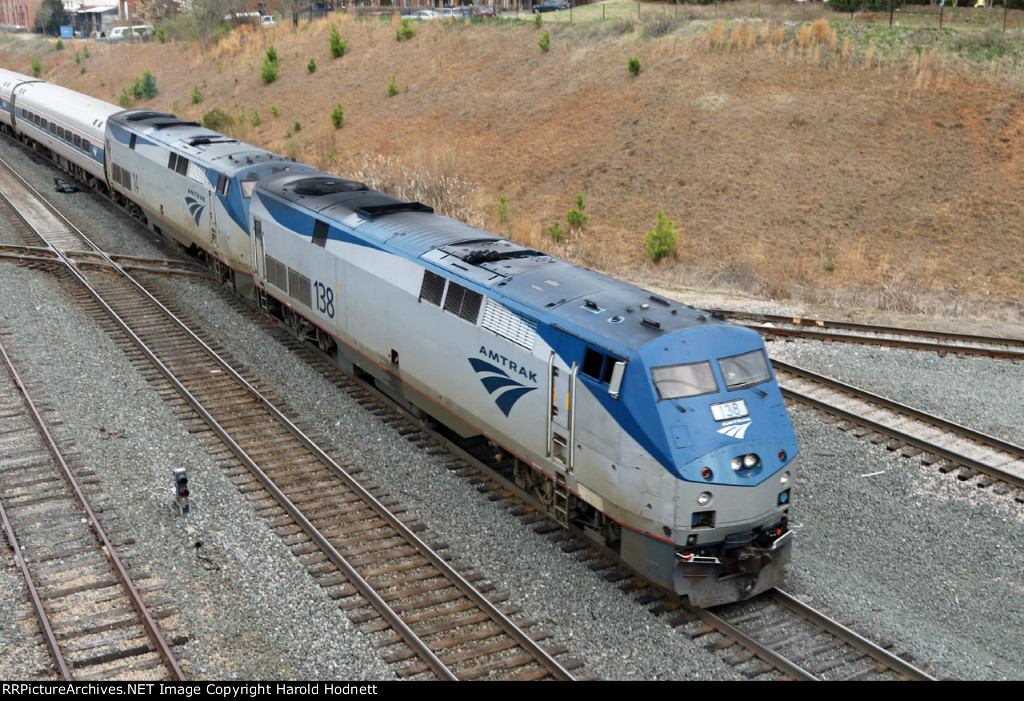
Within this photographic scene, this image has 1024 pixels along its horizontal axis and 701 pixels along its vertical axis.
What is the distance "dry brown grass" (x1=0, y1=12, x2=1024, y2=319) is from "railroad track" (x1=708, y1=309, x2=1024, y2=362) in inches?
127

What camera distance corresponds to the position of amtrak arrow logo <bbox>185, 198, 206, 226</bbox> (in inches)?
934

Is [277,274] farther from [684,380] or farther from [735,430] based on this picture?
[735,430]

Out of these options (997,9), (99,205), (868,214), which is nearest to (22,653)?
(99,205)

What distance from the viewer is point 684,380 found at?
1127cm

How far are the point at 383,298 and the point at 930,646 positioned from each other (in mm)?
9870

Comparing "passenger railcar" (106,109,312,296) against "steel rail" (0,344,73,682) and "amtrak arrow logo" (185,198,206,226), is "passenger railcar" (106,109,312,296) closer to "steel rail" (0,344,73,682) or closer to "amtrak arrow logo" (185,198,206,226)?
"amtrak arrow logo" (185,198,206,226)

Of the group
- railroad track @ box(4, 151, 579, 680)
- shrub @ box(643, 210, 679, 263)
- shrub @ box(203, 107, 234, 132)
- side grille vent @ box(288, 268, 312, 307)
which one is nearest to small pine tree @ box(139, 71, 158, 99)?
shrub @ box(203, 107, 234, 132)

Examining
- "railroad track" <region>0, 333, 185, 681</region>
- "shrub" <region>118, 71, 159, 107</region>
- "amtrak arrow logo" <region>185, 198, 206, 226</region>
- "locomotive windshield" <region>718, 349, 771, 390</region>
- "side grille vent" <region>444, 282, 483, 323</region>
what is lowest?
"railroad track" <region>0, 333, 185, 681</region>

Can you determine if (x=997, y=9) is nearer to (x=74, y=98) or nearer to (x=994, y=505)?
(x=994, y=505)

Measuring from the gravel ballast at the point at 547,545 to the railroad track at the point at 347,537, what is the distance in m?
0.34

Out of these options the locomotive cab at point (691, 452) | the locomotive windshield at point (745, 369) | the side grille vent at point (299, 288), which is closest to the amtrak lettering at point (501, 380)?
the locomotive cab at point (691, 452)

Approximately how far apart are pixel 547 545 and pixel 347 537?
288 cm

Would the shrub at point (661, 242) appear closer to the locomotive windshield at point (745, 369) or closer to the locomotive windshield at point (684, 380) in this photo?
the locomotive windshield at point (745, 369)

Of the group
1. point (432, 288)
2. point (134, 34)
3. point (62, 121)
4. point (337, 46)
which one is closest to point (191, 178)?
point (432, 288)
